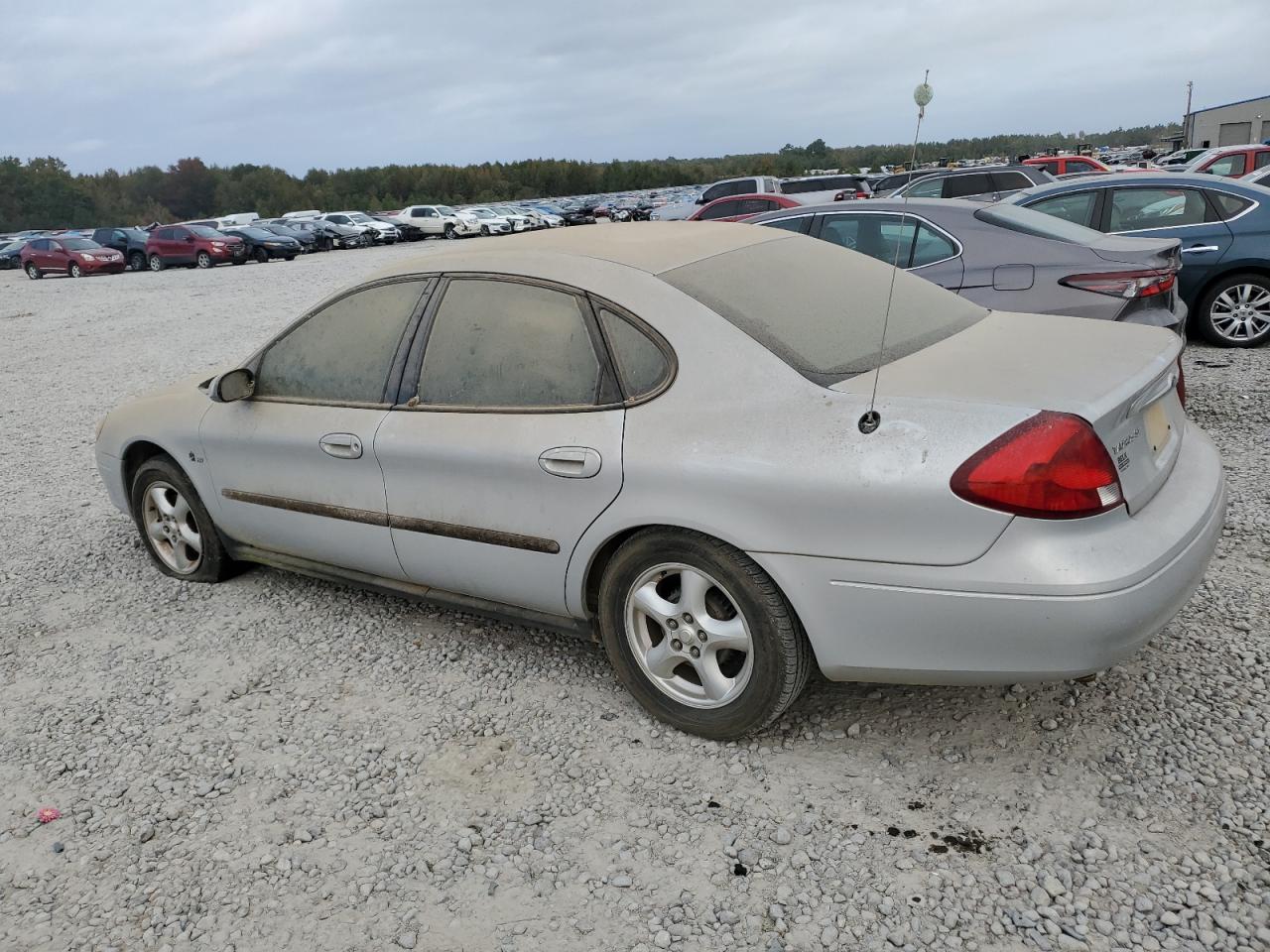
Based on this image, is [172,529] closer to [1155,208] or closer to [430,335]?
[430,335]

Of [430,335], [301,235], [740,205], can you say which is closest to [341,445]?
[430,335]

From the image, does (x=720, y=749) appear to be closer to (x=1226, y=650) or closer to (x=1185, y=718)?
(x=1185, y=718)

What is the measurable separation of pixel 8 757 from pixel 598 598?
6.91ft

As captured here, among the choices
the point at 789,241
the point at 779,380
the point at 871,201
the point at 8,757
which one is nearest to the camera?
the point at 779,380

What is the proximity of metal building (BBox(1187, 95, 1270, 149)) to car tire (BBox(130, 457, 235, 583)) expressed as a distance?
50.9 metres

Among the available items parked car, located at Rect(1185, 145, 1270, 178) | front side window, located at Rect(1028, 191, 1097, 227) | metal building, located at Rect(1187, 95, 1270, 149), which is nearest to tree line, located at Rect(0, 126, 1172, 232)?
metal building, located at Rect(1187, 95, 1270, 149)

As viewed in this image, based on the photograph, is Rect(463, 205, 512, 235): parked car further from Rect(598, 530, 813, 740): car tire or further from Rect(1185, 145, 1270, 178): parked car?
Rect(598, 530, 813, 740): car tire

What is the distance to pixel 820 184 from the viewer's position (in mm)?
25078

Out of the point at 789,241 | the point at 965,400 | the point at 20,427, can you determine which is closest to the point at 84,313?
the point at 20,427

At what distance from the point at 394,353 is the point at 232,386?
0.87m

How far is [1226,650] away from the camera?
3.25 meters

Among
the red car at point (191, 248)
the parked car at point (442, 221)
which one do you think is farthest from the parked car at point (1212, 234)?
the parked car at point (442, 221)

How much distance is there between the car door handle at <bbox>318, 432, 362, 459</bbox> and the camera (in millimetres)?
3572

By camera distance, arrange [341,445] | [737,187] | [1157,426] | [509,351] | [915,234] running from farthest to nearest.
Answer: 1. [737,187]
2. [915,234]
3. [341,445]
4. [509,351]
5. [1157,426]
